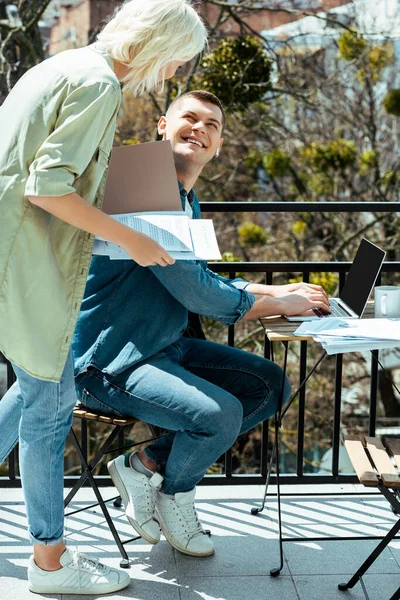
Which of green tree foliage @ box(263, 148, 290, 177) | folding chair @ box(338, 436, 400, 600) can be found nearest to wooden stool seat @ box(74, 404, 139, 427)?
folding chair @ box(338, 436, 400, 600)

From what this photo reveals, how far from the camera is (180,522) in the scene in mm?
2783

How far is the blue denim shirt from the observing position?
2.71 meters

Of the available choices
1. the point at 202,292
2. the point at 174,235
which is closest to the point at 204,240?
the point at 174,235

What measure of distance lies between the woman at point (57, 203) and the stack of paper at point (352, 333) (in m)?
0.53

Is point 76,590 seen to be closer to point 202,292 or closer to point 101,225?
point 202,292

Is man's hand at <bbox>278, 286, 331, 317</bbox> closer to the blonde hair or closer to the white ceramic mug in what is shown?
the white ceramic mug

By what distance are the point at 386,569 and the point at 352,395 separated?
24.6 ft

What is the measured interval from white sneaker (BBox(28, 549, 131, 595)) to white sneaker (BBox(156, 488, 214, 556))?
0.80ft

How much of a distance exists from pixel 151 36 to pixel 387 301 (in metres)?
1.19

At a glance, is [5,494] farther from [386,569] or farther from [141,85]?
[141,85]

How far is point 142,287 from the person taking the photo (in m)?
2.74

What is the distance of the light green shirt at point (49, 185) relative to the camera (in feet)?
7.18

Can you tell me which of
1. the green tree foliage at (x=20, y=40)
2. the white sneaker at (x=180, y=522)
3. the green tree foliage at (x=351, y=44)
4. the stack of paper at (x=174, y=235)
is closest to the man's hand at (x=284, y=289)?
the stack of paper at (x=174, y=235)

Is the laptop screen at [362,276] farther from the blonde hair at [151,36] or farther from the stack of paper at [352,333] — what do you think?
the blonde hair at [151,36]
